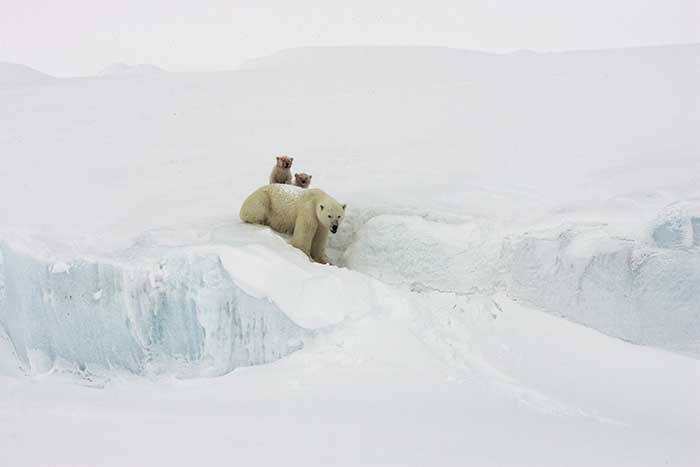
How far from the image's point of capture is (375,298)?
163 inches

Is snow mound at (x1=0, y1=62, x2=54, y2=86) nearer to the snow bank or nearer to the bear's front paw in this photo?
the bear's front paw

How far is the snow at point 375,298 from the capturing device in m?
2.98

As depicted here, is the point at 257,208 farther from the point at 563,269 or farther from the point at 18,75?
the point at 18,75

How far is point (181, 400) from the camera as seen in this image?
3494 mm

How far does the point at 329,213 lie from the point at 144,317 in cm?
150

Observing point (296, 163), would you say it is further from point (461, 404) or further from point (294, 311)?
point (461, 404)

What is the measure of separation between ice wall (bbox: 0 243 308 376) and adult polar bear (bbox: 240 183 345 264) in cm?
85

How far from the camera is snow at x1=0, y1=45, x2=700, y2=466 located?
2.98 m

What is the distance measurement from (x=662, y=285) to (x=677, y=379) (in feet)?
1.98

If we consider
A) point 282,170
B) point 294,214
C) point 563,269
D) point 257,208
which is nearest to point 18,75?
point 282,170

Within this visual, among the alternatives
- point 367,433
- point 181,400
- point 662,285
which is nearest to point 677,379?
point 662,285

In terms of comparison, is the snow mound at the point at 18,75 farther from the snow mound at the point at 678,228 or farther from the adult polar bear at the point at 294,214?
the snow mound at the point at 678,228

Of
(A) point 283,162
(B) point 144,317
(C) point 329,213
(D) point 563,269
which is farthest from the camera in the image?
(A) point 283,162

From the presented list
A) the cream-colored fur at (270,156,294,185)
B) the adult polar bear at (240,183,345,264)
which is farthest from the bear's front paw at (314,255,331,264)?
the cream-colored fur at (270,156,294,185)
